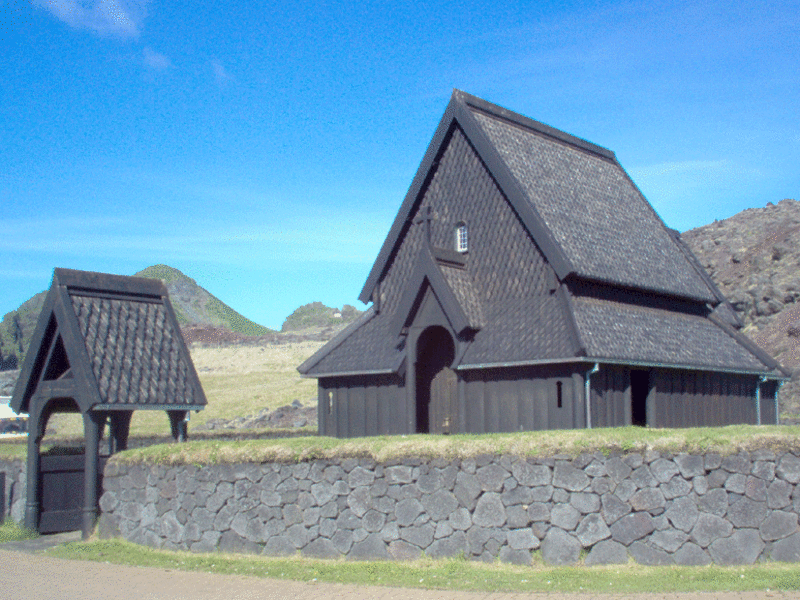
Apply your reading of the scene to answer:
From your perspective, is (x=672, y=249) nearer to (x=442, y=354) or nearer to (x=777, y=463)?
(x=442, y=354)

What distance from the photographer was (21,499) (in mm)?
19875

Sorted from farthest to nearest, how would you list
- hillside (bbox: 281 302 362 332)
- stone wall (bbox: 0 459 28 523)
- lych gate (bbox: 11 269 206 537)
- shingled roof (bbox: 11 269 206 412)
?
hillside (bbox: 281 302 362 332), stone wall (bbox: 0 459 28 523), shingled roof (bbox: 11 269 206 412), lych gate (bbox: 11 269 206 537)

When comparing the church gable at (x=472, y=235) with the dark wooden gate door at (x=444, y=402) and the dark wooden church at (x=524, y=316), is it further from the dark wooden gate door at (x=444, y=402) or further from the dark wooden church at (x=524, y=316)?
the dark wooden gate door at (x=444, y=402)

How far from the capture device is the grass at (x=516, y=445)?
11.6 m

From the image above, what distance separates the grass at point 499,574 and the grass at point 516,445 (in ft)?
5.05

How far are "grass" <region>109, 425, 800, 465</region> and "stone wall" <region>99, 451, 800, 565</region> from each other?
13 centimetres

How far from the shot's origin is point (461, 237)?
2352cm

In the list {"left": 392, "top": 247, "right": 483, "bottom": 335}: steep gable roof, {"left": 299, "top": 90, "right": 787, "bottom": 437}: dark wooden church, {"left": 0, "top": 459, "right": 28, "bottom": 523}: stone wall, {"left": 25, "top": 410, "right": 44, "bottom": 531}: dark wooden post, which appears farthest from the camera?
{"left": 392, "top": 247, "right": 483, "bottom": 335}: steep gable roof

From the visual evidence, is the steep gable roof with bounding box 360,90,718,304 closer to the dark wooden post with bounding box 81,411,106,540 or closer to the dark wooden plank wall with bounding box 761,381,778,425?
the dark wooden plank wall with bounding box 761,381,778,425

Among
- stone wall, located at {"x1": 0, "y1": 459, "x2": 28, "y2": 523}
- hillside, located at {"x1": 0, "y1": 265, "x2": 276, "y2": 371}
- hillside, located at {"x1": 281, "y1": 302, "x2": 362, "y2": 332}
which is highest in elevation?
hillside, located at {"x1": 0, "y1": 265, "x2": 276, "y2": 371}

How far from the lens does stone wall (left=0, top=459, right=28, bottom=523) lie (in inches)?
783

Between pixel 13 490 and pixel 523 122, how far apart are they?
16.7 metres

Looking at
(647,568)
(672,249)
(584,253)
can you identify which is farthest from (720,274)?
(647,568)

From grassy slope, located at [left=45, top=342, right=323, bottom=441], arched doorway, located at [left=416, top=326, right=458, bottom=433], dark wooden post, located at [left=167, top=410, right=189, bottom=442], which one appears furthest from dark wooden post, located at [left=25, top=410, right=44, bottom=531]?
grassy slope, located at [left=45, top=342, right=323, bottom=441]
